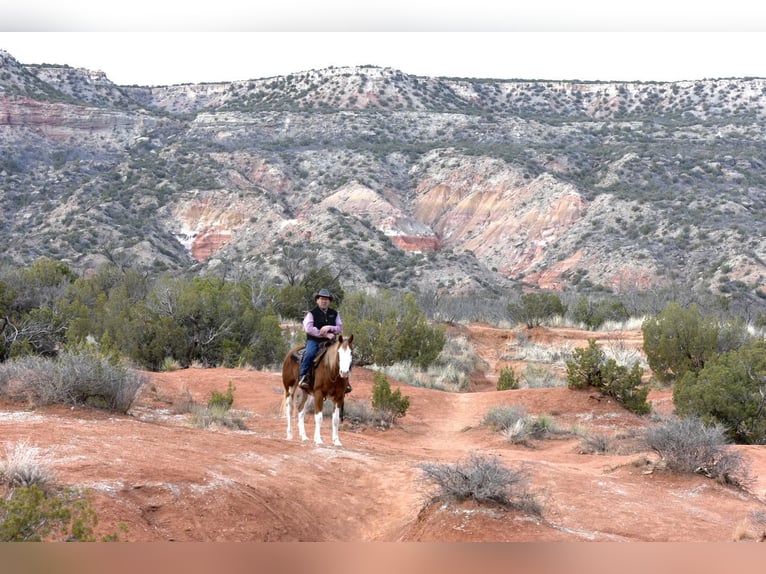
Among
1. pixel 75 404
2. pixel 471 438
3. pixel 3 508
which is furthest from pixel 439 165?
pixel 3 508

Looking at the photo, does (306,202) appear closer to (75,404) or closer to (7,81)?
(7,81)

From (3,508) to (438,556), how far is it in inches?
130

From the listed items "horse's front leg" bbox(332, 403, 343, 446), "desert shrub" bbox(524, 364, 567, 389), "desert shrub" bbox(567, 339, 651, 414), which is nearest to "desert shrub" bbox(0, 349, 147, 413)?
"horse's front leg" bbox(332, 403, 343, 446)

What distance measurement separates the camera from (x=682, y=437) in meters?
11.4

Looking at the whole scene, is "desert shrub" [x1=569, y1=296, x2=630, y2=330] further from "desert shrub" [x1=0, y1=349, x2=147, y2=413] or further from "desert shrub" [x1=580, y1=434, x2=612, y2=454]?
"desert shrub" [x1=0, y1=349, x2=147, y2=413]

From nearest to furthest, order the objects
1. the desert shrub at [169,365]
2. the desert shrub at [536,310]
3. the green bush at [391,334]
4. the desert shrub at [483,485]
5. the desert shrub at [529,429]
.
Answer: the desert shrub at [483,485]
the desert shrub at [529,429]
the desert shrub at [169,365]
the green bush at [391,334]
the desert shrub at [536,310]

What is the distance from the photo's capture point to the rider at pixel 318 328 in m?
11.2

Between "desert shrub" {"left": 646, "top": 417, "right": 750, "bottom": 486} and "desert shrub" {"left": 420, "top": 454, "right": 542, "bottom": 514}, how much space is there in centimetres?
484

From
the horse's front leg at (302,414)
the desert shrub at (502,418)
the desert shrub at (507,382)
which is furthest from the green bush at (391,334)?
the horse's front leg at (302,414)

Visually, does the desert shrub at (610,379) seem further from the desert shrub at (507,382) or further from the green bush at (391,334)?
the green bush at (391,334)

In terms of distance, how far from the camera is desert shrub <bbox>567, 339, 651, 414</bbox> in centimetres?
1869

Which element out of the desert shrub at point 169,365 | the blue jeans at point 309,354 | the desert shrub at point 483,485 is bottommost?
the desert shrub at point 169,365

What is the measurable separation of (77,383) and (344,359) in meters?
4.48

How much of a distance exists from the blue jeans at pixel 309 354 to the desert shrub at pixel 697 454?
5.68 metres
